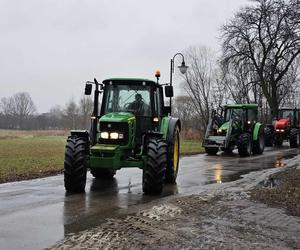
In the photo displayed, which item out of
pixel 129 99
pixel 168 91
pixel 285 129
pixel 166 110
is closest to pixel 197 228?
pixel 129 99

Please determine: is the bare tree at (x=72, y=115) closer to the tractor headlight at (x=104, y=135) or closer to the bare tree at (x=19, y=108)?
the bare tree at (x=19, y=108)

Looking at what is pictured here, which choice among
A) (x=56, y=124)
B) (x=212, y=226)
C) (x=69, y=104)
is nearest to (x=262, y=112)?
(x=212, y=226)

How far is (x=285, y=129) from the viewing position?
101ft

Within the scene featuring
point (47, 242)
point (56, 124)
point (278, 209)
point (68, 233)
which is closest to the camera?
point (47, 242)

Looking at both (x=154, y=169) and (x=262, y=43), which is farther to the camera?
(x=262, y=43)

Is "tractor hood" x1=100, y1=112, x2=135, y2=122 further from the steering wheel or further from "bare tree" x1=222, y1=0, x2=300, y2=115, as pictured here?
"bare tree" x1=222, y1=0, x2=300, y2=115

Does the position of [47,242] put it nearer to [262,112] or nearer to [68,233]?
[68,233]

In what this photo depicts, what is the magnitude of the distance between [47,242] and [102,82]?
20.7 ft

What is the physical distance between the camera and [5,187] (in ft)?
38.5

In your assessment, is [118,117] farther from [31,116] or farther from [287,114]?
[31,116]

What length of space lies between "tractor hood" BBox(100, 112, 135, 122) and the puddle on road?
3.33m

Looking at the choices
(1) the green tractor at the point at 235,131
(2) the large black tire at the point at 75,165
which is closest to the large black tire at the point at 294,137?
(1) the green tractor at the point at 235,131

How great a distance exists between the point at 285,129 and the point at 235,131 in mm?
9257

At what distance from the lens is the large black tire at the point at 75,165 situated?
10.4m
